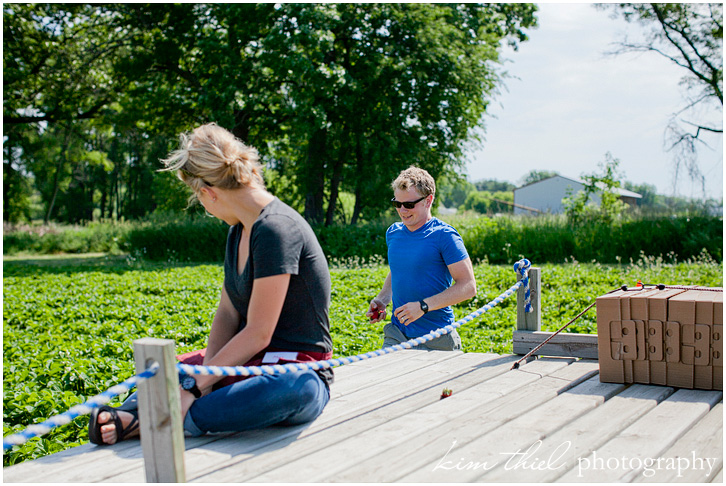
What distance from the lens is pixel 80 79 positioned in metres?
24.9

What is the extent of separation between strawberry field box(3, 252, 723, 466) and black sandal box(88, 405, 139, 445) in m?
1.48

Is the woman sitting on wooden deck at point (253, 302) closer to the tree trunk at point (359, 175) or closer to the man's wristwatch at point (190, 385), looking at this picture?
the man's wristwatch at point (190, 385)

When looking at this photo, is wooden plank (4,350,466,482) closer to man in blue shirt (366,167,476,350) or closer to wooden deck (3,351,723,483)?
wooden deck (3,351,723,483)

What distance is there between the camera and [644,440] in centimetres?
287

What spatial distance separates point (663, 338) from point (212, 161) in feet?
9.38

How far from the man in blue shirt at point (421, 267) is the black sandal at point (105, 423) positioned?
75.7 inches

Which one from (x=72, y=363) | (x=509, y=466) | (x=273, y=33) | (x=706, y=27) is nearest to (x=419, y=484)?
(x=509, y=466)

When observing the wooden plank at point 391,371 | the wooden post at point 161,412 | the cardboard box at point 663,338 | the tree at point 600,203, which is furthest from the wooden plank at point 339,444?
the tree at point 600,203

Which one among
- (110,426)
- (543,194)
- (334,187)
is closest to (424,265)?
(110,426)

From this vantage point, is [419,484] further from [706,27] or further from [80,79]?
[80,79]

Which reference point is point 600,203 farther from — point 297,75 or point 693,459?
point 693,459

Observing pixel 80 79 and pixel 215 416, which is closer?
pixel 215 416

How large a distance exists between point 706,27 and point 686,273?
12.7 meters

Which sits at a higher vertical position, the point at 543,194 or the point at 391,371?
the point at 543,194
